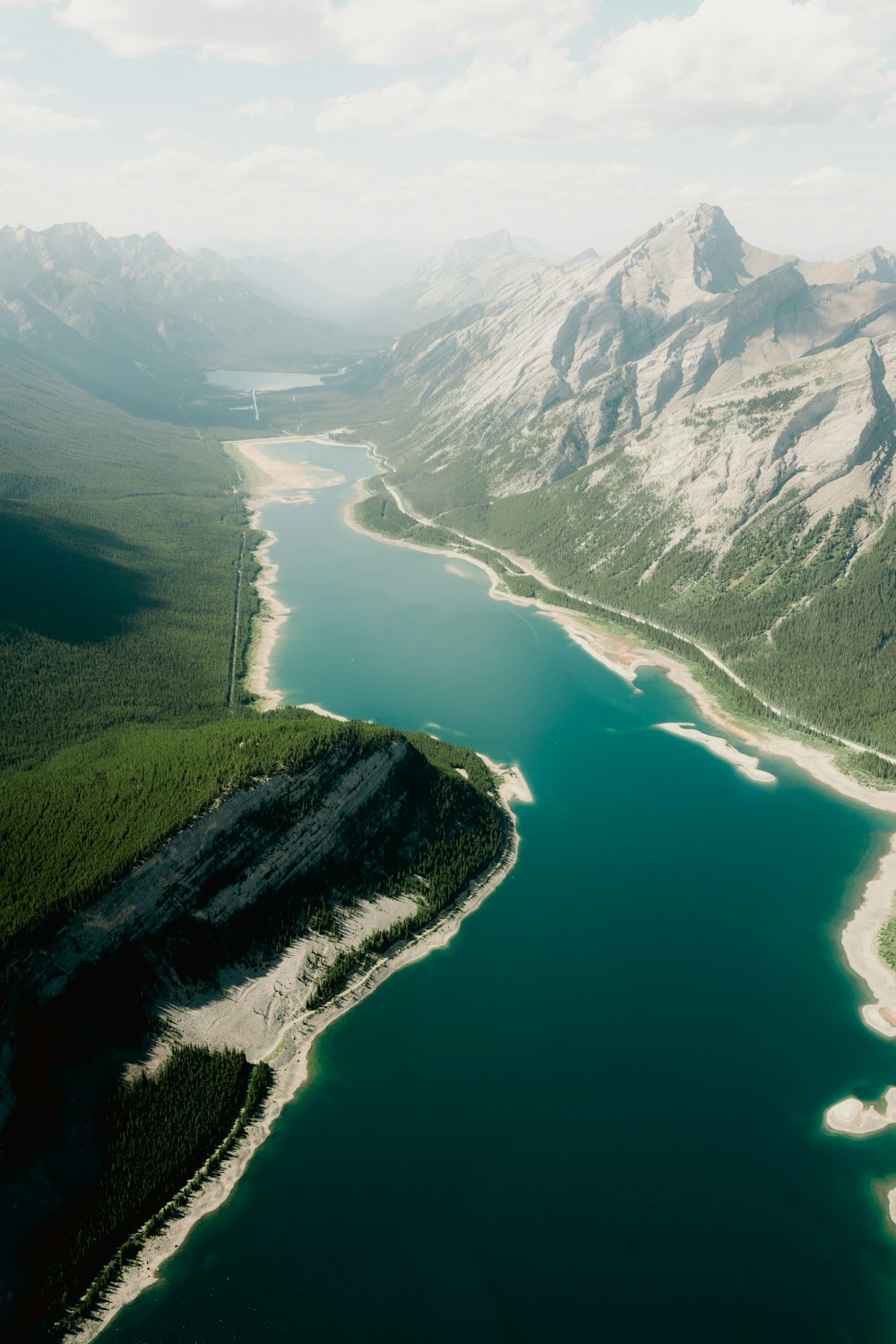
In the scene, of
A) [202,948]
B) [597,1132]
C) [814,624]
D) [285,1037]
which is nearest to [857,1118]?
[597,1132]

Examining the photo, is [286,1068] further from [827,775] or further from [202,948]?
[827,775]

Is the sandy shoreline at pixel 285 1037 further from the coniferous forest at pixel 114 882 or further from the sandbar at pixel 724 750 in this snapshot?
the sandbar at pixel 724 750

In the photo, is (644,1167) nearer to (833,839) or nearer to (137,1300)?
(137,1300)

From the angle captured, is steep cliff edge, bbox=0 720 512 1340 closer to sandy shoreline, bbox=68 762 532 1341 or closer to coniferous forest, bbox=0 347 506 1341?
coniferous forest, bbox=0 347 506 1341

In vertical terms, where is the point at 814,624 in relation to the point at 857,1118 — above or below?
above

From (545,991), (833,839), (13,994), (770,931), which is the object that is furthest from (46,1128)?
(833,839)

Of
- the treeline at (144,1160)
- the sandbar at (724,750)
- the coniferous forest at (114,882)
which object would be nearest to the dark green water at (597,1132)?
the treeline at (144,1160)

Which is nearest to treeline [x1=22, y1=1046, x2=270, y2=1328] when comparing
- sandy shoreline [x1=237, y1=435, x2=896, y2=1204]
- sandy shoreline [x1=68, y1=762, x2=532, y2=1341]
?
sandy shoreline [x1=68, y1=762, x2=532, y2=1341]

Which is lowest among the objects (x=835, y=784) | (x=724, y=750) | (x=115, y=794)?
(x=835, y=784)
